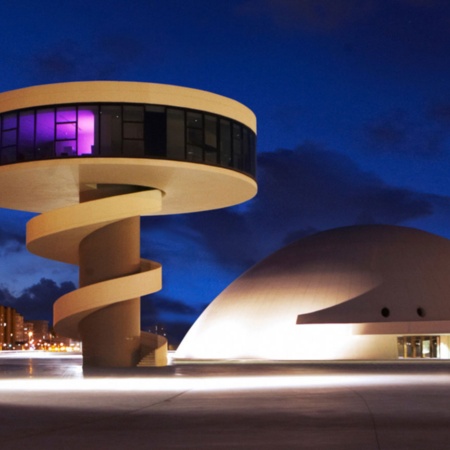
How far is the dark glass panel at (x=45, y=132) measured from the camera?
146 feet

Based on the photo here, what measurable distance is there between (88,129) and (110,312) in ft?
31.8

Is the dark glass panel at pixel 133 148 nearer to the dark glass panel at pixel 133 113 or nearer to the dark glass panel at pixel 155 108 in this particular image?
the dark glass panel at pixel 133 113

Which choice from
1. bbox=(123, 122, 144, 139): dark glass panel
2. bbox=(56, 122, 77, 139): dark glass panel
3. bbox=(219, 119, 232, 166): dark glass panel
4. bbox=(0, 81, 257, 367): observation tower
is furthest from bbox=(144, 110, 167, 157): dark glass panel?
bbox=(56, 122, 77, 139): dark glass panel

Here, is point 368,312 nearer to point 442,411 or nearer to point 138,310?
point 138,310

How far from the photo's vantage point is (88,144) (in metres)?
44.6

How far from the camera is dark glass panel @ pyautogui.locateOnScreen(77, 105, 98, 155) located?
44.4 meters

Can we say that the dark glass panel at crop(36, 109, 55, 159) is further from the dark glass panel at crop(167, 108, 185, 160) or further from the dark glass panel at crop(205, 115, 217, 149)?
the dark glass panel at crop(205, 115, 217, 149)

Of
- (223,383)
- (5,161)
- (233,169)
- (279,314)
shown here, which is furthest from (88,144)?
(279,314)

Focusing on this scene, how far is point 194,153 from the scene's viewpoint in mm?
45875

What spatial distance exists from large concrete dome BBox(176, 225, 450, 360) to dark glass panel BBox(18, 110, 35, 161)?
28952 millimetres

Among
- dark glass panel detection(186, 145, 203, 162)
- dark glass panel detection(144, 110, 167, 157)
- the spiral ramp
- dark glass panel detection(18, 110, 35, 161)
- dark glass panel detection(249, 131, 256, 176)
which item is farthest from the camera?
dark glass panel detection(249, 131, 256, 176)

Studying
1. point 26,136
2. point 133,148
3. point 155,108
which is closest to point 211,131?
point 155,108

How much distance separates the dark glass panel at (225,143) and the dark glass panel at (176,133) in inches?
90.3

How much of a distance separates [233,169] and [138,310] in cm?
913
